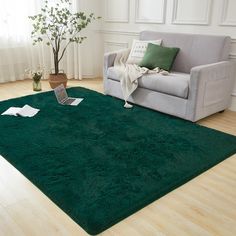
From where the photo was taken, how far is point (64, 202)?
1826 mm

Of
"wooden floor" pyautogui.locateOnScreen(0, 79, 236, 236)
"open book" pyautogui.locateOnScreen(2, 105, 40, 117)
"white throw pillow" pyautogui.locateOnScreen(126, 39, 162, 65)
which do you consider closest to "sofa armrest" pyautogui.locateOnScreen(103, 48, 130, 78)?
"white throw pillow" pyautogui.locateOnScreen(126, 39, 162, 65)

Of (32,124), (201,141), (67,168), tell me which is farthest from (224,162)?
(32,124)

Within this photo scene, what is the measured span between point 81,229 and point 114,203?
27 centimetres

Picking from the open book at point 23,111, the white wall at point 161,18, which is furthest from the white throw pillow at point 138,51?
the open book at point 23,111

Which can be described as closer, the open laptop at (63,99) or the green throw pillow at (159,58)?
the green throw pillow at (159,58)

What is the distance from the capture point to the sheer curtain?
178 inches

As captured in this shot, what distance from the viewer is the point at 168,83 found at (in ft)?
10.3

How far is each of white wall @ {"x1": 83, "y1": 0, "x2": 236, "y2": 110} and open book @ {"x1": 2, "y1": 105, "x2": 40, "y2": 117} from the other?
2.01 metres

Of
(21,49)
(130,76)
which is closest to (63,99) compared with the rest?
(130,76)

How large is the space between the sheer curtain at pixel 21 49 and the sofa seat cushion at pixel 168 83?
199 centimetres

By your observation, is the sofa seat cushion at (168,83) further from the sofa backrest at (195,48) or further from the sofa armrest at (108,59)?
the sofa armrest at (108,59)

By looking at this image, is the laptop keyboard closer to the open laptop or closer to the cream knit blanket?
the open laptop

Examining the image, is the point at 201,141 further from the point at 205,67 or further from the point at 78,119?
the point at 78,119

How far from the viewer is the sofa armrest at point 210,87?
2.92m
